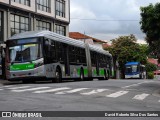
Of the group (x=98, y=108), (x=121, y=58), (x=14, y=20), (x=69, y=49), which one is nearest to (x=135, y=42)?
(x=121, y=58)

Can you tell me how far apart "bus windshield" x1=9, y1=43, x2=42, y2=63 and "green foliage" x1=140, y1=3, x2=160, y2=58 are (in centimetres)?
706

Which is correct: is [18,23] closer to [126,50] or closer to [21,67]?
[21,67]

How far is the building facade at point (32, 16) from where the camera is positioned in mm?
39188

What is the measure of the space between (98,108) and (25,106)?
6.97 feet

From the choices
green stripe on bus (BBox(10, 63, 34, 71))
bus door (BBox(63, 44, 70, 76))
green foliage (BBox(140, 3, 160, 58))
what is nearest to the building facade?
bus door (BBox(63, 44, 70, 76))

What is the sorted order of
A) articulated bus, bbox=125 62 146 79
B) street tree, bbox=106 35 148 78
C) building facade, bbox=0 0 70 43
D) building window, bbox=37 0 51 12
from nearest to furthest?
1. building facade, bbox=0 0 70 43
2. building window, bbox=37 0 51 12
3. articulated bus, bbox=125 62 146 79
4. street tree, bbox=106 35 148 78

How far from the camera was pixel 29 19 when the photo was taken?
4353cm

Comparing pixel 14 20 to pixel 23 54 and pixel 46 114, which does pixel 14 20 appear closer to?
pixel 23 54

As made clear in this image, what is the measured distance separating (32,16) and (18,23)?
9.65 feet

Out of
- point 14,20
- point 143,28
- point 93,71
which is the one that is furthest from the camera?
point 14,20

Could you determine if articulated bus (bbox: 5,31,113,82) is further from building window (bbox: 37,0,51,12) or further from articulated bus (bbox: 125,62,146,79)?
articulated bus (bbox: 125,62,146,79)

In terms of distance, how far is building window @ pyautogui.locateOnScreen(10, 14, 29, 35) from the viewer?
40.9 meters

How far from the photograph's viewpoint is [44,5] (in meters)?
47.8

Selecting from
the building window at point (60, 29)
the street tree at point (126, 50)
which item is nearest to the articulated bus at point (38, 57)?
the building window at point (60, 29)
